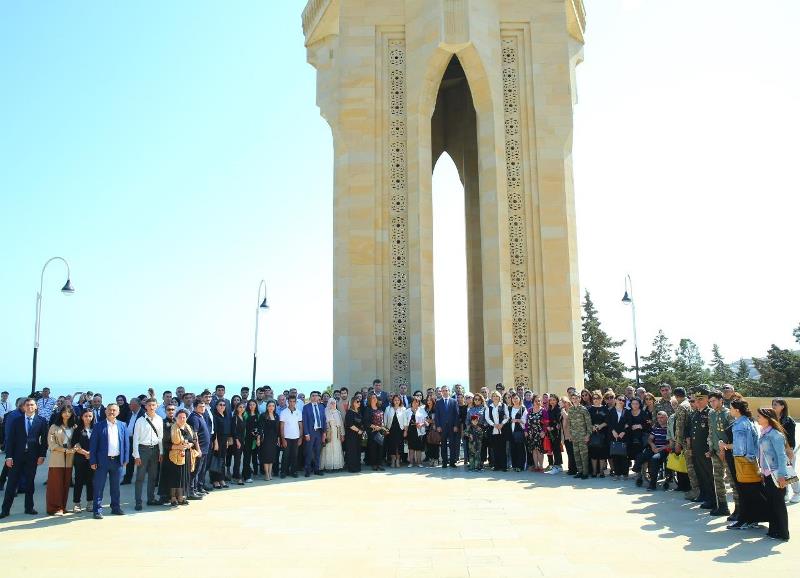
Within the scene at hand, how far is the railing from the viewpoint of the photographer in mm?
20405

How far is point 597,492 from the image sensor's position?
1030 cm

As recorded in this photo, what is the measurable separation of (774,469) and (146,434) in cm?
802

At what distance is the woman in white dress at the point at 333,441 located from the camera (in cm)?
1302

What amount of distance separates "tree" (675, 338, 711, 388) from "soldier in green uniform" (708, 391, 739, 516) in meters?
29.0

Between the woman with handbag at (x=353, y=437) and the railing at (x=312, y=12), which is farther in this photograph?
the railing at (x=312, y=12)

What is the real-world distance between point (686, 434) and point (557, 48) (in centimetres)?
1301

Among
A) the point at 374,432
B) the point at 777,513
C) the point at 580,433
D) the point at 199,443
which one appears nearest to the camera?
the point at 777,513

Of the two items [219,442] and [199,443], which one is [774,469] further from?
[219,442]

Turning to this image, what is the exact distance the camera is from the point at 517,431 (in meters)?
12.6

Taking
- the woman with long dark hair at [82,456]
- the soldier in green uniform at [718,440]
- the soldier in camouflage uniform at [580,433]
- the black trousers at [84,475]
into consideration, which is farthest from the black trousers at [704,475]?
the black trousers at [84,475]

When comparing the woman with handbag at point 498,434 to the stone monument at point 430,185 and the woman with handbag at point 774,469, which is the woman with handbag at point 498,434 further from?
the woman with handbag at point 774,469

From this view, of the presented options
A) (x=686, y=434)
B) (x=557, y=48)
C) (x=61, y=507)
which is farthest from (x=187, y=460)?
(x=557, y=48)

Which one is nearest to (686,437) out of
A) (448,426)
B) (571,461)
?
(571,461)

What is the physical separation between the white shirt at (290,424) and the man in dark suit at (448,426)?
112 inches
